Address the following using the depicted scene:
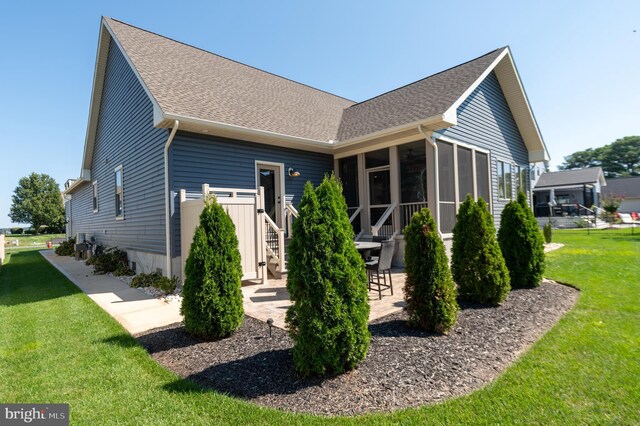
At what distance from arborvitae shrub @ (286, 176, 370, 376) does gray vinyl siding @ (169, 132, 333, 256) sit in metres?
5.08

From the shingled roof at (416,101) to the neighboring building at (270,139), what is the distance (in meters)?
0.07

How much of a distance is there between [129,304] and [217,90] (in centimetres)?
611

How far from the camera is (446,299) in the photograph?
3805 millimetres

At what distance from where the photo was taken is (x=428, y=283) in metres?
3.83

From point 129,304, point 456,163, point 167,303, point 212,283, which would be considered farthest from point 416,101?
point 129,304

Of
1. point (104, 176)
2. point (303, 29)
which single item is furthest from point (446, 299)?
point (104, 176)

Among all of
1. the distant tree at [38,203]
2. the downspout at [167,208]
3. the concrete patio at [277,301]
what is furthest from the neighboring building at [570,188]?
the distant tree at [38,203]

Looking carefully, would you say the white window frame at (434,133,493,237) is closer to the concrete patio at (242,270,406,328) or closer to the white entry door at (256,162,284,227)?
the concrete patio at (242,270,406,328)

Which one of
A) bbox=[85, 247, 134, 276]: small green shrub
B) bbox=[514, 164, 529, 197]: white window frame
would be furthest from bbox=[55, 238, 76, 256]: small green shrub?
bbox=[514, 164, 529, 197]: white window frame

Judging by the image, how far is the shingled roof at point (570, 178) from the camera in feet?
101

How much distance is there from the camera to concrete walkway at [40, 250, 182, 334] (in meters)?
4.70

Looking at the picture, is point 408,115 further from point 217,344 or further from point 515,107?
point 217,344

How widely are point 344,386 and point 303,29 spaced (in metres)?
11.9

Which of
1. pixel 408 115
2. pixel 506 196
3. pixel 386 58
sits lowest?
pixel 506 196
